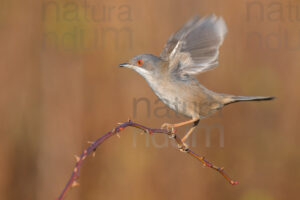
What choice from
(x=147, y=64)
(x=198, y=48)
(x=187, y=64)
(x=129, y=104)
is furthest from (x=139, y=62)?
(x=129, y=104)

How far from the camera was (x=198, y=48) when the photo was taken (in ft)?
14.2

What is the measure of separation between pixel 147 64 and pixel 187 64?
0.44 metres

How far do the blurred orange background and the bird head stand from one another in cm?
179

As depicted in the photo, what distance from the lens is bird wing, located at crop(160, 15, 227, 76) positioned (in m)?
4.29

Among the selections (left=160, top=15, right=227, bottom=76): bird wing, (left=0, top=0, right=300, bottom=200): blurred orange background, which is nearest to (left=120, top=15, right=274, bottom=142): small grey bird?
(left=160, top=15, right=227, bottom=76): bird wing

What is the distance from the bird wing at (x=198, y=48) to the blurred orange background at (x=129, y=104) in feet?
6.30

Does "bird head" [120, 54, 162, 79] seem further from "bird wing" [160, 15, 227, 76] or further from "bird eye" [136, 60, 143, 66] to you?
"bird wing" [160, 15, 227, 76]

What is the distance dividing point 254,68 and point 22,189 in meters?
4.17

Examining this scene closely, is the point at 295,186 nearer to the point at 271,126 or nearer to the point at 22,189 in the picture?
the point at 271,126

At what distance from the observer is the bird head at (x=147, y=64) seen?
13.9ft

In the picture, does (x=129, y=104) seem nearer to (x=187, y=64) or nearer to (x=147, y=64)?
(x=147, y=64)

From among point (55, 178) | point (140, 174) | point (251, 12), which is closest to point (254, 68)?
point (251, 12)

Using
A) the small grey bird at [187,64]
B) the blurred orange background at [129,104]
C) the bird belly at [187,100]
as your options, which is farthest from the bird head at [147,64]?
the blurred orange background at [129,104]

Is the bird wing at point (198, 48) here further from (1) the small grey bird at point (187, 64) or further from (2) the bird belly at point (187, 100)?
(2) the bird belly at point (187, 100)
